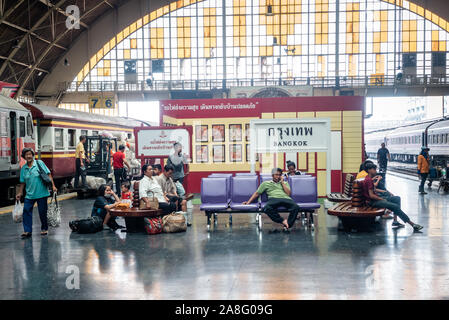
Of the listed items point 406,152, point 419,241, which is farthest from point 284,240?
point 406,152

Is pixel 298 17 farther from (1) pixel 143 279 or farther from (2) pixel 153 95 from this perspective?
(1) pixel 143 279

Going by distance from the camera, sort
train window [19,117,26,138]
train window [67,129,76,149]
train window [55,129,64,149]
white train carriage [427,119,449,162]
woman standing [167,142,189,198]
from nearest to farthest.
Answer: woman standing [167,142,189,198] → train window [19,117,26,138] → train window [55,129,64,149] → train window [67,129,76,149] → white train carriage [427,119,449,162]

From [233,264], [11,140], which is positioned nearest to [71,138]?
[11,140]

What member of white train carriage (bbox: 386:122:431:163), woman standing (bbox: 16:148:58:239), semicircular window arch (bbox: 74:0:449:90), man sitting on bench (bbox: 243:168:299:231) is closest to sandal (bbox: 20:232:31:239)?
woman standing (bbox: 16:148:58:239)

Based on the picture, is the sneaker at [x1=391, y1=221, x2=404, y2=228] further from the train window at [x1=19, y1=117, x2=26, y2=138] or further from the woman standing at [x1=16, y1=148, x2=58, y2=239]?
the train window at [x1=19, y1=117, x2=26, y2=138]

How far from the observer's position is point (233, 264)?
7.05 m

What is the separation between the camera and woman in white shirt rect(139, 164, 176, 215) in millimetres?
9914

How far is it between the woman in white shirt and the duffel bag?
1.30ft

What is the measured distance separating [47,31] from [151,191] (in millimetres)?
33051

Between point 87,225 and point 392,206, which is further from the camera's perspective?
point 87,225

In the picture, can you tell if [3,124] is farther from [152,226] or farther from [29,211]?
[152,226]

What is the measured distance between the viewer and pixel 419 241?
8586mm

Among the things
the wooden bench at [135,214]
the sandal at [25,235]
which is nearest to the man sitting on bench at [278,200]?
the wooden bench at [135,214]

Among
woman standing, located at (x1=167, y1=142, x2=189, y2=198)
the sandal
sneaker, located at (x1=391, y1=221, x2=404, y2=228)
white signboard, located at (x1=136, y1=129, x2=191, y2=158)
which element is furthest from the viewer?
white signboard, located at (x1=136, y1=129, x2=191, y2=158)
